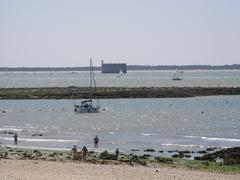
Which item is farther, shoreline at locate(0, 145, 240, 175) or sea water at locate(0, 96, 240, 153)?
sea water at locate(0, 96, 240, 153)

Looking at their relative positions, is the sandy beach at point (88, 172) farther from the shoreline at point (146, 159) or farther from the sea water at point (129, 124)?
the sea water at point (129, 124)

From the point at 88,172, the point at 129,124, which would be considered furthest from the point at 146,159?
the point at 129,124

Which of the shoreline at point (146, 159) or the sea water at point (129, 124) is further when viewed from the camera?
the sea water at point (129, 124)

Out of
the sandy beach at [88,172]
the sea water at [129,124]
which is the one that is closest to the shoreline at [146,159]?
the sandy beach at [88,172]

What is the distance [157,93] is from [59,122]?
4968cm

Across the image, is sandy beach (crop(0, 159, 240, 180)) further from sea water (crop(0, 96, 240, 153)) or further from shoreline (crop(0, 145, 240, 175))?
sea water (crop(0, 96, 240, 153))

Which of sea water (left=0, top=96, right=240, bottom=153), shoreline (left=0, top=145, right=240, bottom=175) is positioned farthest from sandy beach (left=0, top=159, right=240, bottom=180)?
sea water (left=0, top=96, right=240, bottom=153)

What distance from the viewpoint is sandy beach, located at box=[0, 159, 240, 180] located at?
29703mm

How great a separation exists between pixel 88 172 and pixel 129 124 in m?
37.6

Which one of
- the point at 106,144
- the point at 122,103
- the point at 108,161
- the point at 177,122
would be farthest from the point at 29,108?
the point at 108,161

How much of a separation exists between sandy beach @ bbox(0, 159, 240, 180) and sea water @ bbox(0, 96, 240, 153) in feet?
35.4

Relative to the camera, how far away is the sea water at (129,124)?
50562mm

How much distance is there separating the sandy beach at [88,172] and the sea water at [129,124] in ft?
35.4

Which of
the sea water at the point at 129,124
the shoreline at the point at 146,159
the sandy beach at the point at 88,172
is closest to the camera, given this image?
the sandy beach at the point at 88,172
